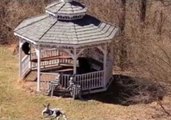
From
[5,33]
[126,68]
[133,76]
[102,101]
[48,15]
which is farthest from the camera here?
[5,33]

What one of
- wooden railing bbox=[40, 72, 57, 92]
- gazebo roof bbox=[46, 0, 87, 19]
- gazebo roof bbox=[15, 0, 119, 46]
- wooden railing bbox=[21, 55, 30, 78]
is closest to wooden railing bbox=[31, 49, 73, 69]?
wooden railing bbox=[21, 55, 30, 78]

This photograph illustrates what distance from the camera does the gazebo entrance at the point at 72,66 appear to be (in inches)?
776

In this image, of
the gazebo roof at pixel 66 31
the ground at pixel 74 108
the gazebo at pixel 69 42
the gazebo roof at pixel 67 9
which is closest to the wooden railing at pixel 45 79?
the gazebo at pixel 69 42

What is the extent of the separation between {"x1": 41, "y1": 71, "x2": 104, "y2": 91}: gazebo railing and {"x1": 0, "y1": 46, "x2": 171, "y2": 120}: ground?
56 centimetres

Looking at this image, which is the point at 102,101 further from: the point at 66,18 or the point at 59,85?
the point at 66,18

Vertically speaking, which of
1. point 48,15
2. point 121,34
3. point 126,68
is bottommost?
point 126,68

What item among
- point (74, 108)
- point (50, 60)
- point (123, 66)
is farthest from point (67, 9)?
point (123, 66)

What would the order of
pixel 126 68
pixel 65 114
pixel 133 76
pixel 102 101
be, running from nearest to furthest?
pixel 65 114 < pixel 102 101 < pixel 133 76 < pixel 126 68

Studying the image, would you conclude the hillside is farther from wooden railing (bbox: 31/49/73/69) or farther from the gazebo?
wooden railing (bbox: 31/49/73/69)

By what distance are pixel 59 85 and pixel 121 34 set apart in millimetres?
6529

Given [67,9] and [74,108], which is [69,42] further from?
[74,108]

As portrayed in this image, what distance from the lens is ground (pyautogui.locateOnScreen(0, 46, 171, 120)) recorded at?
17969 millimetres

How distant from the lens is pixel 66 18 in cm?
2039

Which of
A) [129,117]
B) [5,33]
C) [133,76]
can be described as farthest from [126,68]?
[5,33]
